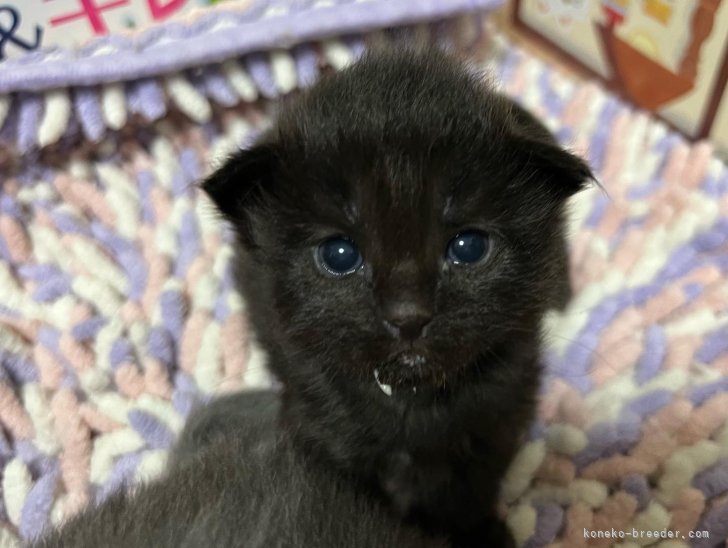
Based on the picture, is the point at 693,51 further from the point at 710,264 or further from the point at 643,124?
the point at 710,264

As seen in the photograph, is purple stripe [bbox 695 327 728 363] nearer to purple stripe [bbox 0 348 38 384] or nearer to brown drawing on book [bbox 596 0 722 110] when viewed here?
brown drawing on book [bbox 596 0 722 110]

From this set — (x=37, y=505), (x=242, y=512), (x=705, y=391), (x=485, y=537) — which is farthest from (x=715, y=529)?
(x=37, y=505)

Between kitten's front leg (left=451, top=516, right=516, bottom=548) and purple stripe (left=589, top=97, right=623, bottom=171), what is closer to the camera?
kitten's front leg (left=451, top=516, right=516, bottom=548)

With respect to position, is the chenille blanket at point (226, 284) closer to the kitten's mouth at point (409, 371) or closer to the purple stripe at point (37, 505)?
the purple stripe at point (37, 505)

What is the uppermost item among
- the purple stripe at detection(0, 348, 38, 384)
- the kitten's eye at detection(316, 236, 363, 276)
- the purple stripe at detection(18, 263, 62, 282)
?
the kitten's eye at detection(316, 236, 363, 276)

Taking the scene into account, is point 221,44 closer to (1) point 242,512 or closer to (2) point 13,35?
(2) point 13,35

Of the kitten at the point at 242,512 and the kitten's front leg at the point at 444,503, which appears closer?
the kitten at the point at 242,512

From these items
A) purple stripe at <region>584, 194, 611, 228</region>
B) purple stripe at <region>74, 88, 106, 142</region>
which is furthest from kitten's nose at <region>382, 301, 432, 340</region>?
purple stripe at <region>74, 88, 106, 142</region>

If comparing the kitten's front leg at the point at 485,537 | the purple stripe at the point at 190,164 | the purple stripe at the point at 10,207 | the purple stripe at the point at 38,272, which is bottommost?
the kitten's front leg at the point at 485,537

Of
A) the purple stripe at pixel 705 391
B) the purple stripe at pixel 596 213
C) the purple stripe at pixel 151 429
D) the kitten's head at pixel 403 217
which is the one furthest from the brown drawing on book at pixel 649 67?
the purple stripe at pixel 151 429
